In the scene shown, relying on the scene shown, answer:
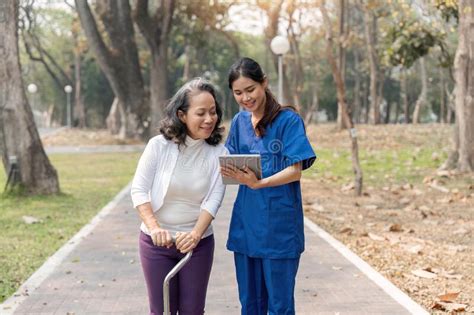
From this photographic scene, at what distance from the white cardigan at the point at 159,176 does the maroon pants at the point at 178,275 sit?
19 cm

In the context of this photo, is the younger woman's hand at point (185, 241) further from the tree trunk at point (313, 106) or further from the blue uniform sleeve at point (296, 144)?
the tree trunk at point (313, 106)

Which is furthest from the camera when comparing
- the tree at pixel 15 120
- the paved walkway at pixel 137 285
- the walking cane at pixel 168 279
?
the tree at pixel 15 120

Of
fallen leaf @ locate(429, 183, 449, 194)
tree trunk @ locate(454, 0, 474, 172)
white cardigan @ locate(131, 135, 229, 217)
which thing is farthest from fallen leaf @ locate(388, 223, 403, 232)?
white cardigan @ locate(131, 135, 229, 217)

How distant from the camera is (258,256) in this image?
12.2 ft

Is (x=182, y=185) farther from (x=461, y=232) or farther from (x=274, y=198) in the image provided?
(x=461, y=232)

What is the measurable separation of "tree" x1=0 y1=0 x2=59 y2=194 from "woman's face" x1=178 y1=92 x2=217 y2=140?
31.0ft

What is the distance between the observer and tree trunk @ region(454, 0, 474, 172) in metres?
14.1

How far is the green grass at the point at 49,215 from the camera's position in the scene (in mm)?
7441

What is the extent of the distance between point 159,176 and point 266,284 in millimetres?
780

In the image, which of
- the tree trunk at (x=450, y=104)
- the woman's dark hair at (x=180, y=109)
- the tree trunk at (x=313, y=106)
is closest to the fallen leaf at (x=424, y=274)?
the woman's dark hair at (x=180, y=109)

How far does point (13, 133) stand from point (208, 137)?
9.55 m

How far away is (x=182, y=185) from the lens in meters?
3.50

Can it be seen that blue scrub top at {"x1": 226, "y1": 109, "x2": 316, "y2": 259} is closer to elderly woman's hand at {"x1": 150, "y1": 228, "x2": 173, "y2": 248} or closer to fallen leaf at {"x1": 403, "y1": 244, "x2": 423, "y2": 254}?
elderly woman's hand at {"x1": 150, "y1": 228, "x2": 173, "y2": 248}

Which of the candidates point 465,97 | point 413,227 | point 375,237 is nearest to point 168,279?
point 375,237
